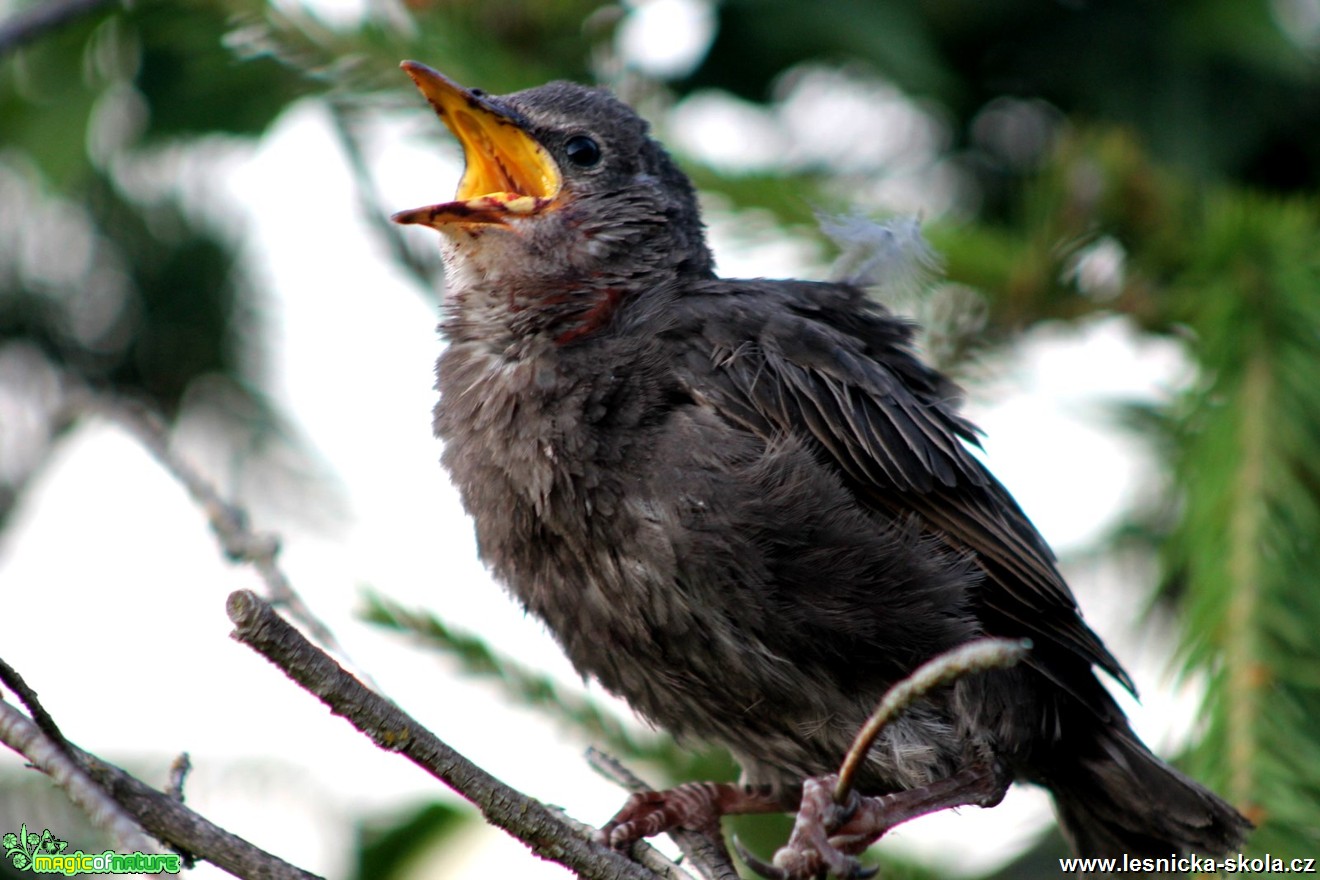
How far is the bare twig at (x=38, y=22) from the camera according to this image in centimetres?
322

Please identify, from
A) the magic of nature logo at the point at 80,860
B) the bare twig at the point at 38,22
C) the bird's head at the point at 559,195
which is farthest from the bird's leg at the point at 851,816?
the bare twig at the point at 38,22

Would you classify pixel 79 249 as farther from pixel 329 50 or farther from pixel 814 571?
pixel 814 571

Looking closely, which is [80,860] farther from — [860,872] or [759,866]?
[860,872]

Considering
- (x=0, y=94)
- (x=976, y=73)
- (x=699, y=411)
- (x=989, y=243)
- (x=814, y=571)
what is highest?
(x=976, y=73)

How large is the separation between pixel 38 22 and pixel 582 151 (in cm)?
131

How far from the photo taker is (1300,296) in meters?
3.15

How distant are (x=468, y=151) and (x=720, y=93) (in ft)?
2.98

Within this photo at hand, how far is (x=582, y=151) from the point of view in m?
Result: 3.46

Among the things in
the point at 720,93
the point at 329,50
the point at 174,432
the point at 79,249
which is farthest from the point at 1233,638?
the point at 79,249

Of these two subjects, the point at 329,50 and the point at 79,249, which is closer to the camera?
the point at 329,50

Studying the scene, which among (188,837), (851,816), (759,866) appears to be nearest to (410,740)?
(188,837)

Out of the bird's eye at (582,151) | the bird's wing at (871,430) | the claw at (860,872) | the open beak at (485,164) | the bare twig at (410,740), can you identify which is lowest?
the bare twig at (410,740)

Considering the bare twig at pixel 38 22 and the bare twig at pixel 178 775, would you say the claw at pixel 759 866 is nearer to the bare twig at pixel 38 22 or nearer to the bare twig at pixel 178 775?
the bare twig at pixel 178 775

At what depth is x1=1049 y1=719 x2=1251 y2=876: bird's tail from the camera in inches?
118
